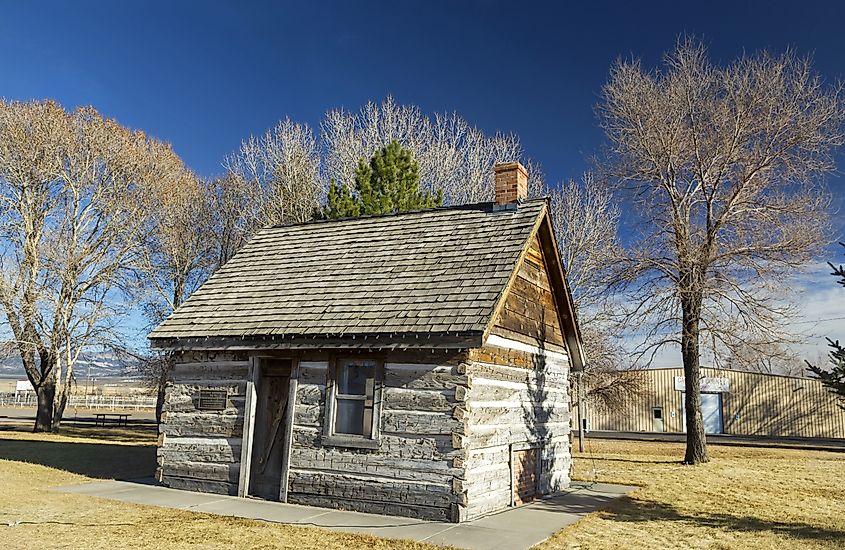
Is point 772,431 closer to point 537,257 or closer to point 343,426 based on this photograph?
point 537,257

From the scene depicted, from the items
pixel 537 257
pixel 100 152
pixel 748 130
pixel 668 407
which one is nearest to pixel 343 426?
pixel 537 257

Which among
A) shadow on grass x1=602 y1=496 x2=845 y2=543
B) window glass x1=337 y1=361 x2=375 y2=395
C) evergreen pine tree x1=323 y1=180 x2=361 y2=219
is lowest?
shadow on grass x1=602 y1=496 x2=845 y2=543

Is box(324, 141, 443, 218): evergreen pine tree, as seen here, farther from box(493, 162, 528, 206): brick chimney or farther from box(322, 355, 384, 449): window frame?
box(322, 355, 384, 449): window frame

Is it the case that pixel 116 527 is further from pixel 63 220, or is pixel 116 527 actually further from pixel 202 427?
pixel 63 220

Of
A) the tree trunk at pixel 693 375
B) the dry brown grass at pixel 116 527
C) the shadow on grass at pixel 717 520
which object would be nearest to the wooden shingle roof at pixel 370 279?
the dry brown grass at pixel 116 527

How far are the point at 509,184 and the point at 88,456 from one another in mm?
15066

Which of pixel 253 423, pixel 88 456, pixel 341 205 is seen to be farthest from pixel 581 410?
pixel 88 456

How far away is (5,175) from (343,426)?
78.9 ft

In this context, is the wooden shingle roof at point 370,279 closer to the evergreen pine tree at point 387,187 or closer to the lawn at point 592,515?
the lawn at point 592,515

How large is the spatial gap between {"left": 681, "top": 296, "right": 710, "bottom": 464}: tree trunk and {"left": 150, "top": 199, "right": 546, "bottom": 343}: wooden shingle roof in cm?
1099

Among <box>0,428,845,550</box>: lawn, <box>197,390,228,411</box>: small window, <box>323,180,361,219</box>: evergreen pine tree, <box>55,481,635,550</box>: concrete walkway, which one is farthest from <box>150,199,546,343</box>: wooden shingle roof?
<box>323,180,361,219</box>: evergreen pine tree

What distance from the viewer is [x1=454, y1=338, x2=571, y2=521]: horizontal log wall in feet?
38.4

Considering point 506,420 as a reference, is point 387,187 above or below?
above

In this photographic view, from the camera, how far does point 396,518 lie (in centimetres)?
1165
